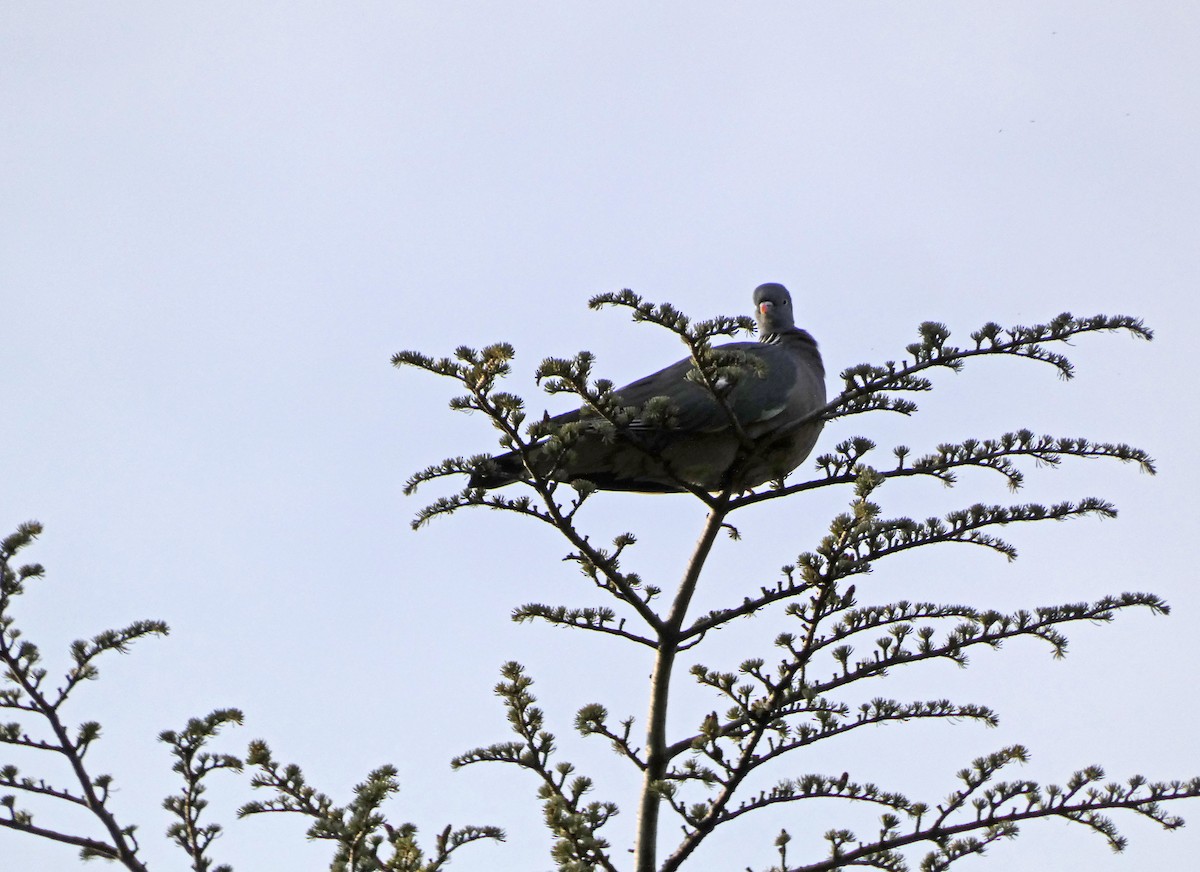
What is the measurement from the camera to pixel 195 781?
192 inches

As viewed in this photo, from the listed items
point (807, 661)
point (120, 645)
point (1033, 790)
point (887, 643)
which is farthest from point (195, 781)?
point (1033, 790)

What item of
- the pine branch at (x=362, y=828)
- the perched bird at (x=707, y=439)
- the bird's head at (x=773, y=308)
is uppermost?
the bird's head at (x=773, y=308)

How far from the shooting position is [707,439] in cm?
641

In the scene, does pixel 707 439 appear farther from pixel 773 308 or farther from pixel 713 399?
pixel 773 308

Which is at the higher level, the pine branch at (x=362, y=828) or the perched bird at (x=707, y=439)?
the perched bird at (x=707, y=439)

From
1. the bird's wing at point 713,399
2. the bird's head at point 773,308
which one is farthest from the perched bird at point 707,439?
the bird's head at point 773,308

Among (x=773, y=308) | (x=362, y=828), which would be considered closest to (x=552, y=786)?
(x=362, y=828)

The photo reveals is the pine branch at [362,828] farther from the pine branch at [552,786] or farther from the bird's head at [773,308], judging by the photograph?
the bird's head at [773,308]

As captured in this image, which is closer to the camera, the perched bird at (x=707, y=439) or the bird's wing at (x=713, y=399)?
the perched bird at (x=707, y=439)

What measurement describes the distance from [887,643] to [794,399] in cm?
211

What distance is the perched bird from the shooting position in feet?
19.9

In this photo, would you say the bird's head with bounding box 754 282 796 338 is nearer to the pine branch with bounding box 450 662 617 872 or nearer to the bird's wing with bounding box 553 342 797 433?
the bird's wing with bounding box 553 342 797 433

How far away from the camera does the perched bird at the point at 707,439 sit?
19.9 feet

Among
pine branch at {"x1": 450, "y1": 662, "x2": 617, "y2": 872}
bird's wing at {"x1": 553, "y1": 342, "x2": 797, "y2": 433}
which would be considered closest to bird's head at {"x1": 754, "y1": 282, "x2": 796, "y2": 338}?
bird's wing at {"x1": 553, "y1": 342, "x2": 797, "y2": 433}
